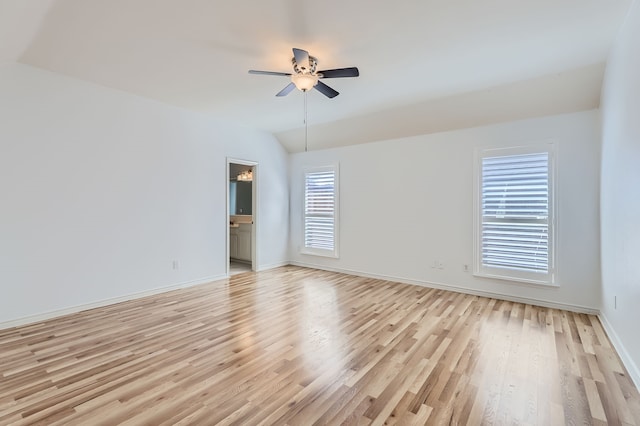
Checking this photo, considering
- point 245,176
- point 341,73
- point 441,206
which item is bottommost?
point 441,206

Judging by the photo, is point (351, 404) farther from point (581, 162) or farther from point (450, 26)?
point (581, 162)

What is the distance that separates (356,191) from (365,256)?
1.21m

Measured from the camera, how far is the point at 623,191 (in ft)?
8.44

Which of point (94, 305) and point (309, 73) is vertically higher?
point (309, 73)

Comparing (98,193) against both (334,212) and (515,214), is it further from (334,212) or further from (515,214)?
(515,214)

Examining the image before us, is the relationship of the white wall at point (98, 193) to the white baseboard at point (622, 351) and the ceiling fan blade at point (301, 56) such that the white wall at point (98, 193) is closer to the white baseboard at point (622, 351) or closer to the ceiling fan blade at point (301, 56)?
the ceiling fan blade at point (301, 56)

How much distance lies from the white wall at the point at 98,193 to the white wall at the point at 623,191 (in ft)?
16.4

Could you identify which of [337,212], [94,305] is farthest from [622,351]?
[94,305]

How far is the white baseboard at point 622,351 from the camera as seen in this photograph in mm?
2221

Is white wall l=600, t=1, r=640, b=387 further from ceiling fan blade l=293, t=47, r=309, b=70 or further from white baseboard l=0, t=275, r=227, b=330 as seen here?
white baseboard l=0, t=275, r=227, b=330

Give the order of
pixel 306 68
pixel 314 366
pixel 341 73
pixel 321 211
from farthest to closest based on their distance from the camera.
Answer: pixel 321 211
pixel 306 68
pixel 341 73
pixel 314 366

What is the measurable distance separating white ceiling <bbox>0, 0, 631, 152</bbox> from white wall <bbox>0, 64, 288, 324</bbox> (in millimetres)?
330

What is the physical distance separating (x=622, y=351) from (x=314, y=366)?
8.43ft

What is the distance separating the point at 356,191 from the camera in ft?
18.7
